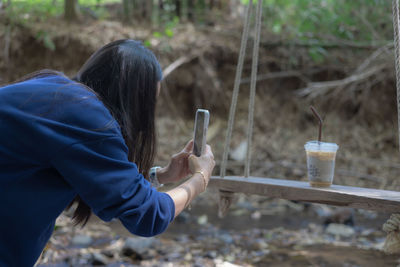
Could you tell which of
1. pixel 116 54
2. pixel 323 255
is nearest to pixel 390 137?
pixel 323 255

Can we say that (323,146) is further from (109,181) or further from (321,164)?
(109,181)

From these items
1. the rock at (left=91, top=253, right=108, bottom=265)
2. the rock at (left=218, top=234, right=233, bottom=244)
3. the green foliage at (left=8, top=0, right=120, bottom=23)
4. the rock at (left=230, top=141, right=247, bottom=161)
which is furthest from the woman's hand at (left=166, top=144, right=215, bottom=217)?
the green foliage at (left=8, top=0, right=120, bottom=23)

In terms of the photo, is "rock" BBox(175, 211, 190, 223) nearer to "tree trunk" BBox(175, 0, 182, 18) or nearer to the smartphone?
the smartphone

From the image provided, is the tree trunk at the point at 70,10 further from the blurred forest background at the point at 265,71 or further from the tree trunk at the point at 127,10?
the tree trunk at the point at 127,10

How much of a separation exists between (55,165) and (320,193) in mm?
889

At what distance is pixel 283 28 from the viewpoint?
570 centimetres

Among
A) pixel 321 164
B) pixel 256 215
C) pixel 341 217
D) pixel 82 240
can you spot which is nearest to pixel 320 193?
pixel 321 164

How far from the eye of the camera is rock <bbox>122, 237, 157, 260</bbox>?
299 centimetres

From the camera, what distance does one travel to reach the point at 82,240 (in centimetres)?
331

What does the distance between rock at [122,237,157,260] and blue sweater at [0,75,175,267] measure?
192 centimetres

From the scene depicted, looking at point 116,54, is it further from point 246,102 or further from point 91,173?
point 246,102

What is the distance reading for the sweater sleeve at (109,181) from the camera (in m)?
1.04

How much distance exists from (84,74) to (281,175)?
3931 millimetres

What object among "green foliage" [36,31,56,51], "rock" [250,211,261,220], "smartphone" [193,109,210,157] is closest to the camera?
"smartphone" [193,109,210,157]
